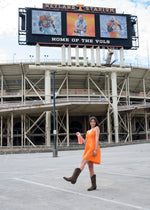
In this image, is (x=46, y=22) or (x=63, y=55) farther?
(x=63, y=55)

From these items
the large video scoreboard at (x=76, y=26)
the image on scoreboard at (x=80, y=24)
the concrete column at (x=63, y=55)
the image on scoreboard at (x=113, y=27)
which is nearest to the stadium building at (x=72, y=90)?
the concrete column at (x=63, y=55)

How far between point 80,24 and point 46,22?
5509mm

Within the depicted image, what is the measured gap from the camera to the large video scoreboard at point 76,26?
39875mm

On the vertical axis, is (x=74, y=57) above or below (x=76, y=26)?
below

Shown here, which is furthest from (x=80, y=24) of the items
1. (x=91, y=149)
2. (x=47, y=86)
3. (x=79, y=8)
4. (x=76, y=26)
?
(x=91, y=149)

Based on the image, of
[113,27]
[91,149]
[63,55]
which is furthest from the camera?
[113,27]

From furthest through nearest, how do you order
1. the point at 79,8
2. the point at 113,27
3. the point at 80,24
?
1. the point at 79,8
2. the point at 113,27
3. the point at 80,24

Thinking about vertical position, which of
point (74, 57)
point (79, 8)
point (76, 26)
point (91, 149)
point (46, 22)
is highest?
point (79, 8)

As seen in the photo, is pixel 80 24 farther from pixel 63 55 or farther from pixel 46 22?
pixel 63 55

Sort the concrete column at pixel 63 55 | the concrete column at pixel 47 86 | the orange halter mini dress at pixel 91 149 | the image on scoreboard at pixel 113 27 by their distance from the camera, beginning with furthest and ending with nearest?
1. the image on scoreboard at pixel 113 27
2. the concrete column at pixel 63 55
3. the concrete column at pixel 47 86
4. the orange halter mini dress at pixel 91 149

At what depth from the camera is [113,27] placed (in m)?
41.9

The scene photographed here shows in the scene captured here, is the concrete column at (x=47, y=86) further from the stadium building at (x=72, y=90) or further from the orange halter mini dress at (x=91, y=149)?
the orange halter mini dress at (x=91, y=149)

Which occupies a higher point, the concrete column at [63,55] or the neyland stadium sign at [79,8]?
the neyland stadium sign at [79,8]

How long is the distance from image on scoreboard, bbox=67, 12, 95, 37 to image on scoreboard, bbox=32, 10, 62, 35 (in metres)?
1.78
